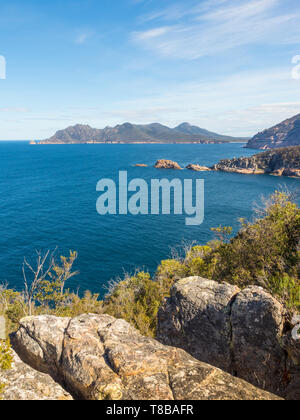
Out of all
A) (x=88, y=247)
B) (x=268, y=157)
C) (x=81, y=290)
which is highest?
(x=268, y=157)

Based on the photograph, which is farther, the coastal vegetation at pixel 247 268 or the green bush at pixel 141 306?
the green bush at pixel 141 306

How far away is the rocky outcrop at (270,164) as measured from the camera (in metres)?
132

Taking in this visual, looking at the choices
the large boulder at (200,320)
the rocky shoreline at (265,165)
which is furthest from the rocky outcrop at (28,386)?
the rocky shoreline at (265,165)

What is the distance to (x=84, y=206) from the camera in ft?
253

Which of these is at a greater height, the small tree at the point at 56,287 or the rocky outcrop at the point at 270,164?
the rocky outcrop at the point at 270,164

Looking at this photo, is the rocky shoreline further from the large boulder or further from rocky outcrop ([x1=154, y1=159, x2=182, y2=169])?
the large boulder

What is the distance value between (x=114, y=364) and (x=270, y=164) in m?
A: 159

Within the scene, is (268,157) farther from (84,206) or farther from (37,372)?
(37,372)

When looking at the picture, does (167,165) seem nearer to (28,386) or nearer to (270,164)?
(270,164)

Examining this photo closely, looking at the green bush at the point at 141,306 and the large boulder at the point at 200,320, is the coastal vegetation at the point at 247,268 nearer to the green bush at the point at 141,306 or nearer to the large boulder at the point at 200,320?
the green bush at the point at 141,306

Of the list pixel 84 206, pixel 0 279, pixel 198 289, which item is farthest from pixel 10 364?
pixel 84 206

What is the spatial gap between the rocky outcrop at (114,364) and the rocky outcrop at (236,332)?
2668 millimetres

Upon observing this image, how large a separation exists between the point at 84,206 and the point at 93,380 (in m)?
72.7

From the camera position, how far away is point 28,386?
7105 millimetres
